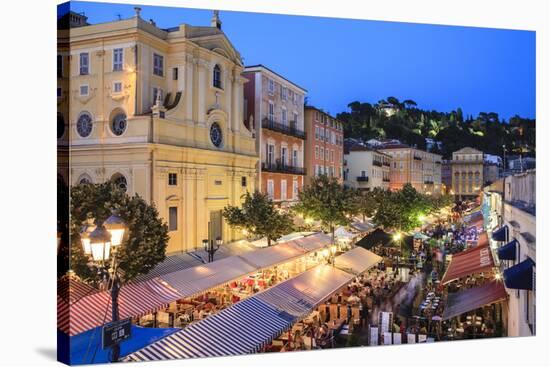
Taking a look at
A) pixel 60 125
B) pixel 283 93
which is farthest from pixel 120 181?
pixel 283 93

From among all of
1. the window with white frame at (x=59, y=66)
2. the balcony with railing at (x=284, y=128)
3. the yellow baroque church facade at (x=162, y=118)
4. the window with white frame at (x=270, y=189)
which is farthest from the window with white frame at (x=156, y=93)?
the window with white frame at (x=270, y=189)

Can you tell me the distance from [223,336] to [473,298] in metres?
5.30

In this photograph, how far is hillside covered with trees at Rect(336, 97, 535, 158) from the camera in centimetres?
1194

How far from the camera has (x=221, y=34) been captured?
10.5 m

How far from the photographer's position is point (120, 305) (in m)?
9.41

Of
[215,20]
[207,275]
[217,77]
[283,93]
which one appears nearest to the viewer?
[215,20]

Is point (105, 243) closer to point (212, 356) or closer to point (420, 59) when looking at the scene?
point (212, 356)

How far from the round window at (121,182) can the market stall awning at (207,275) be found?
1.61 m

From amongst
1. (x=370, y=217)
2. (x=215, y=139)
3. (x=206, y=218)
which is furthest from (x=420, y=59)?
(x=206, y=218)

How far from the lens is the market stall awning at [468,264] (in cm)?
1233

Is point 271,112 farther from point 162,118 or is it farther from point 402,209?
point 402,209

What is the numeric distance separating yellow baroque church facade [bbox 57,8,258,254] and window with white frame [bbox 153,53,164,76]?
2cm

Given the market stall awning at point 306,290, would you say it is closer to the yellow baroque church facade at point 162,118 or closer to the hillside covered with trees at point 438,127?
the yellow baroque church facade at point 162,118

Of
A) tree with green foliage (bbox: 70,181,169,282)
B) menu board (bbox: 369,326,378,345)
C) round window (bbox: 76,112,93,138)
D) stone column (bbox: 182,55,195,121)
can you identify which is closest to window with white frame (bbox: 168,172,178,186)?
tree with green foliage (bbox: 70,181,169,282)
